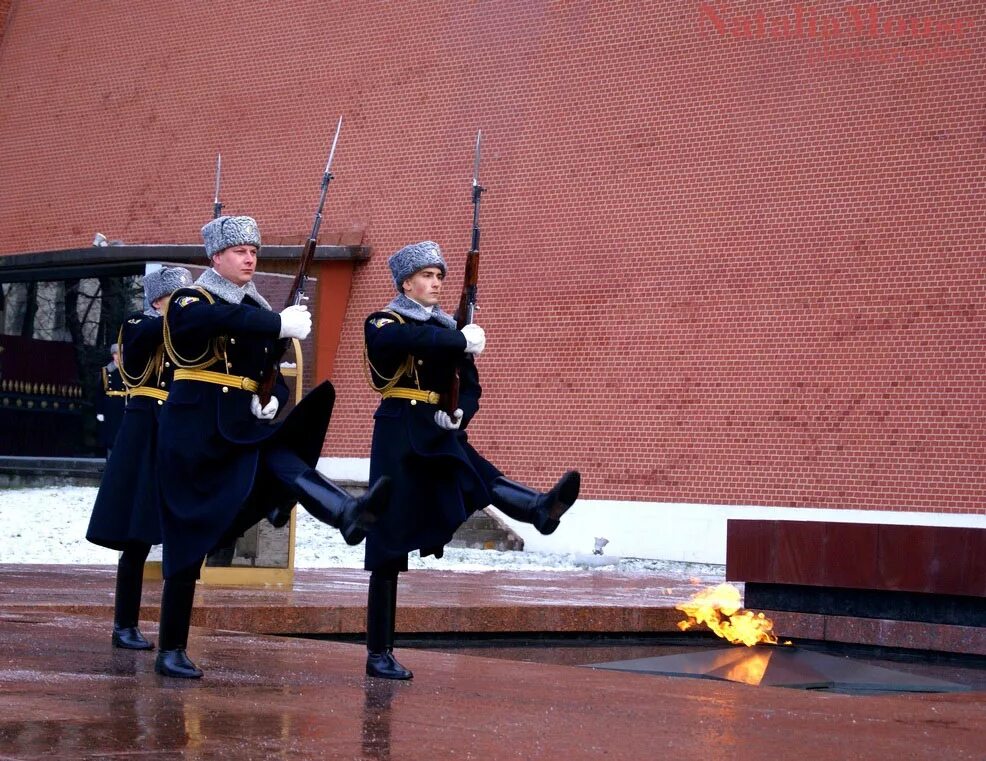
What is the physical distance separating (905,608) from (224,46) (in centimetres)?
1345

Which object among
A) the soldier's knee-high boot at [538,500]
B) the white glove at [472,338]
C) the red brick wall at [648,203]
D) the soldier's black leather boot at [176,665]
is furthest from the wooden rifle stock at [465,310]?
the red brick wall at [648,203]

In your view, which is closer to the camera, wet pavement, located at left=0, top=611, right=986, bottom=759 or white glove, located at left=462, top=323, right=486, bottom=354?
wet pavement, located at left=0, top=611, right=986, bottom=759

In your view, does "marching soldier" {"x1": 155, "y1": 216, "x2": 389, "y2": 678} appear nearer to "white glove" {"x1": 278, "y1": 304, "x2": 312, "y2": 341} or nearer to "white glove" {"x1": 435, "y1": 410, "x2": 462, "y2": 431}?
"white glove" {"x1": 278, "y1": 304, "x2": 312, "y2": 341}

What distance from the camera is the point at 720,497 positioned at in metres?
14.7

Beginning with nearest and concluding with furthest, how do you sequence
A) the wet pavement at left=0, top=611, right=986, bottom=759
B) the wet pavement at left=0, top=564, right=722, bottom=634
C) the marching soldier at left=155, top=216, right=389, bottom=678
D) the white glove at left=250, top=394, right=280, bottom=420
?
the wet pavement at left=0, top=611, right=986, bottom=759 < the marching soldier at left=155, top=216, right=389, bottom=678 < the white glove at left=250, top=394, right=280, bottom=420 < the wet pavement at left=0, top=564, right=722, bottom=634

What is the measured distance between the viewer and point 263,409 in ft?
16.9

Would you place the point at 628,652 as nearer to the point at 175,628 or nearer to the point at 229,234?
the point at 175,628

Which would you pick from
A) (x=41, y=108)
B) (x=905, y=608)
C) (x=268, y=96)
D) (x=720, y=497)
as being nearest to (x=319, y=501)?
(x=905, y=608)

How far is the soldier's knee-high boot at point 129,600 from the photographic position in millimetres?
5700

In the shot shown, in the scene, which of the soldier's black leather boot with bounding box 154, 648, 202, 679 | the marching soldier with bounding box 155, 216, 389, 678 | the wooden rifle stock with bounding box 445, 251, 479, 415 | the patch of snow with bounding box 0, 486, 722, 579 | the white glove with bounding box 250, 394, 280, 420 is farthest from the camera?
the patch of snow with bounding box 0, 486, 722, 579

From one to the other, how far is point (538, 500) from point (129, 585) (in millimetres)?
1658

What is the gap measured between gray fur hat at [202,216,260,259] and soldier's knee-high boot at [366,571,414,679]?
123cm

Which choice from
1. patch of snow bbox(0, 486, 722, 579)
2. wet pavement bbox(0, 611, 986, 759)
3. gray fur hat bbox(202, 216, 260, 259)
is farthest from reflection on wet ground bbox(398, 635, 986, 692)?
patch of snow bbox(0, 486, 722, 579)

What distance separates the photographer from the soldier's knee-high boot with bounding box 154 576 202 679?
4.88m
